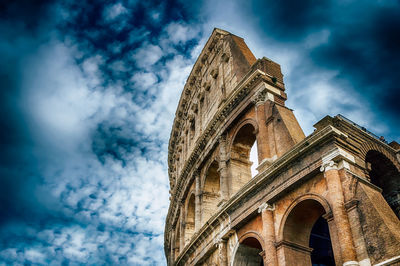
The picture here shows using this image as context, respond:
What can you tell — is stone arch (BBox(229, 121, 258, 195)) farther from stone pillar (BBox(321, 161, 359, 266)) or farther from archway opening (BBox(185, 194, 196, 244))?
stone pillar (BBox(321, 161, 359, 266))

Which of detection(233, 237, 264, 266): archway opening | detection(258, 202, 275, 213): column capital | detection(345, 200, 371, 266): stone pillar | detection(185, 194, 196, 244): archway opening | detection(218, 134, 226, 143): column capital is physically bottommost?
detection(345, 200, 371, 266): stone pillar

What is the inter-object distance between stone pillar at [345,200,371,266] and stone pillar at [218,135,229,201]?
657 centimetres

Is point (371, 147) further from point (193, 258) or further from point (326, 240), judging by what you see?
point (193, 258)

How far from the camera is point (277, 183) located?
12008 millimetres

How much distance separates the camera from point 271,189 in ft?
40.0

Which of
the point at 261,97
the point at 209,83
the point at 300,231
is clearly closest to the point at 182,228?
the point at 209,83

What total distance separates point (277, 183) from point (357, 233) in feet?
10.7

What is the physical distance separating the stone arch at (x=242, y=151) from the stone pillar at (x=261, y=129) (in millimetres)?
1025

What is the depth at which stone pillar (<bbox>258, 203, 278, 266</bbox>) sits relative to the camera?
11172 millimetres

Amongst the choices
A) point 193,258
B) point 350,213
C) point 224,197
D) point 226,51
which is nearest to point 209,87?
point 226,51

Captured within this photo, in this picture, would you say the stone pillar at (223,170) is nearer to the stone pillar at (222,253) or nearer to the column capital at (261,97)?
the stone pillar at (222,253)

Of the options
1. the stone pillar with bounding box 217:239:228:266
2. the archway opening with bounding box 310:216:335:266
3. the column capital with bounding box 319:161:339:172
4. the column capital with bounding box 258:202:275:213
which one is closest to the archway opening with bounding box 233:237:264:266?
the stone pillar with bounding box 217:239:228:266

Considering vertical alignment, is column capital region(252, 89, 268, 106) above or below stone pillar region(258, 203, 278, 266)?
above

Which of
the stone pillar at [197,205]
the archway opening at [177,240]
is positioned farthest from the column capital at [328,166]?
the archway opening at [177,240]
